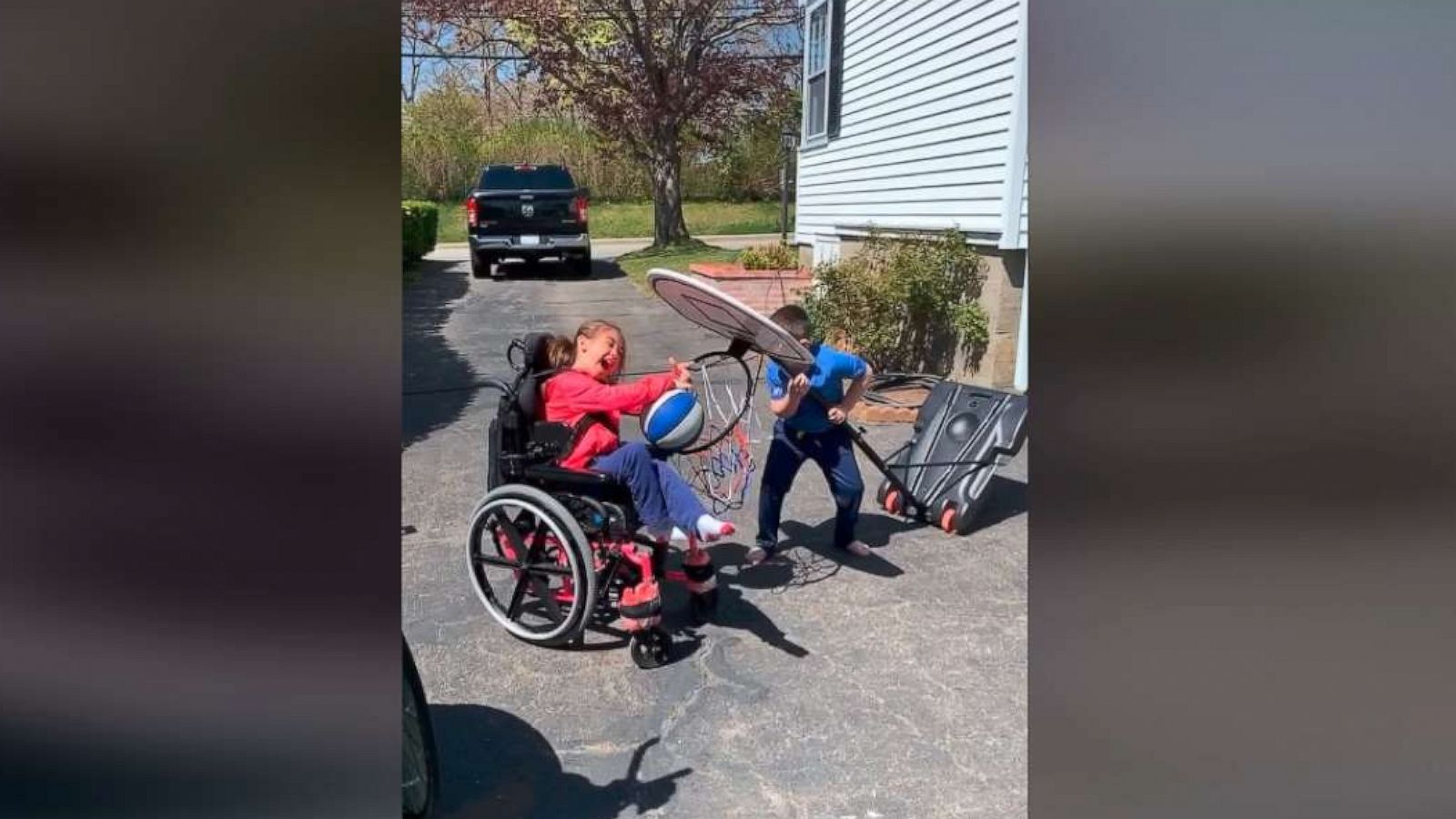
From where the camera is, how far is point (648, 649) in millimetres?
3406

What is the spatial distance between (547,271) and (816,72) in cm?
626

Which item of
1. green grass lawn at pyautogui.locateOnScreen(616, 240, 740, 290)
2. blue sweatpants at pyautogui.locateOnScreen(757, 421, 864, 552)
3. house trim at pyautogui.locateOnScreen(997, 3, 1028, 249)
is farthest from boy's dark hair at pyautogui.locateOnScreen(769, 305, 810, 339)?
green grass lawn at pyautogui.locateOnScreen(616, 240, 740, 290)

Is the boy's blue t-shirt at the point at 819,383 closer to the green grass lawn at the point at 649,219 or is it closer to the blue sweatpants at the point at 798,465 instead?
the blue sweatpants at the point at 798,465

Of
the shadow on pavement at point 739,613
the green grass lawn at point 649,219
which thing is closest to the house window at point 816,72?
the shadow on pavement at point 739,613

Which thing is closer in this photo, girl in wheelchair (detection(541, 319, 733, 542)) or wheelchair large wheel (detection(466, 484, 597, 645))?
wheelchair large wheel (detection(466, 484, 597, 645))

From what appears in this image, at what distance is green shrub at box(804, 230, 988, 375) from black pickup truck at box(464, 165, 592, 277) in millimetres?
8008

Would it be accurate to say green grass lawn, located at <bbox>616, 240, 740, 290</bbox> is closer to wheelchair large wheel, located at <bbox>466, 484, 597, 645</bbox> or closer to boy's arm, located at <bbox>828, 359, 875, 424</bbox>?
boy's arm, located at <bbox>828, 359, 875, 424</bbox>

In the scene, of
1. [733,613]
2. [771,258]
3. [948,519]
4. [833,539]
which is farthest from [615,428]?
[771,258]

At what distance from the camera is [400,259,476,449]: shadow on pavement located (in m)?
6.91
